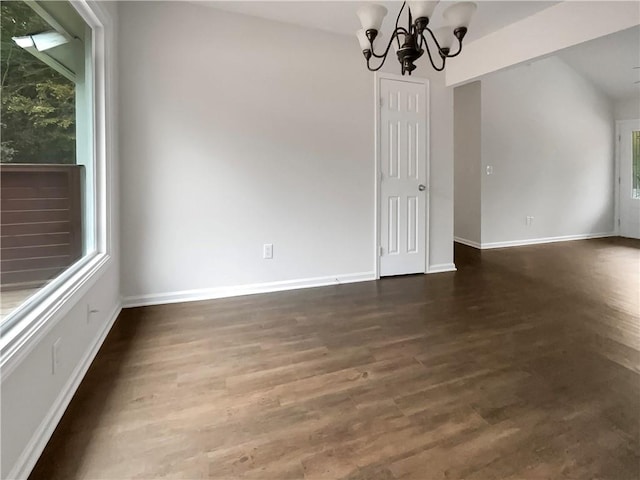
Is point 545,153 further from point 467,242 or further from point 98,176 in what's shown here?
point 98,176

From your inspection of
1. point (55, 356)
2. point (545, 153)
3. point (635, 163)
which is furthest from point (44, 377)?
point (635, 163)

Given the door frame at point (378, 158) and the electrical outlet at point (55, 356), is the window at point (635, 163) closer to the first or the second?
the door frame at point (378, 158)

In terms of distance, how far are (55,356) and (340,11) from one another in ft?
10.5

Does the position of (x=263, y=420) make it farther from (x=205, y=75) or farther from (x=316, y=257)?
(x=205, y=75)

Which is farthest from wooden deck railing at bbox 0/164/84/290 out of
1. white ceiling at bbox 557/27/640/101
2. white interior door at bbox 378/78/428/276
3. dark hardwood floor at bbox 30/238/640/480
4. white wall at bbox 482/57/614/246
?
white ceiling at bbox 557/27/640/101

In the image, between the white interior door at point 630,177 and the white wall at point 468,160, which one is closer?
the white wall at point 468,160

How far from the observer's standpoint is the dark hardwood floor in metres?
1.35

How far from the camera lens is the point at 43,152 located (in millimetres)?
1760

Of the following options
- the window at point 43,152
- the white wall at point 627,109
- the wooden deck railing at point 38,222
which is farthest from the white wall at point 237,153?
the white wall at point 627,109

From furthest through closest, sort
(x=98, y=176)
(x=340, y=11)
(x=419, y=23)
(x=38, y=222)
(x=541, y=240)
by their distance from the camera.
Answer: (x=541, y=240), (x=340, y=11), (x=98, y=176), (x=419, y=23), (x=38, y=222)

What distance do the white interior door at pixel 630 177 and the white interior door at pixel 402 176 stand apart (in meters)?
4.92

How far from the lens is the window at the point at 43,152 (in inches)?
55.3

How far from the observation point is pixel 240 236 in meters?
3.35

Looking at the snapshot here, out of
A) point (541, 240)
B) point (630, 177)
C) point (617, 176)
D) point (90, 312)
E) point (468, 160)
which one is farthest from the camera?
point (617, 176)
